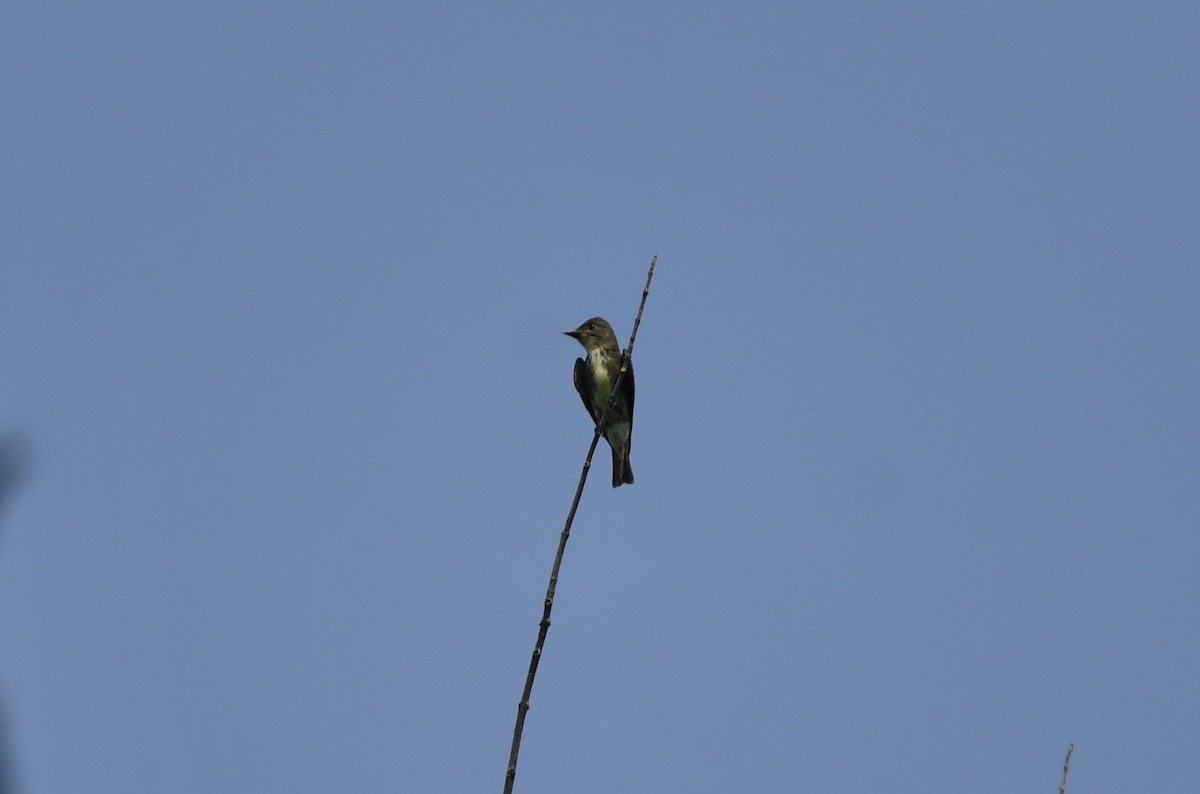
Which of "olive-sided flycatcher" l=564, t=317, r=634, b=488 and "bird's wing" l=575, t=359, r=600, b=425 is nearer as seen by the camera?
"olive-sided flycatcher" l=564, t=317, r=634, b=488

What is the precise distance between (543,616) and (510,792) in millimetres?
724

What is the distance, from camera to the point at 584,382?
45.6ft

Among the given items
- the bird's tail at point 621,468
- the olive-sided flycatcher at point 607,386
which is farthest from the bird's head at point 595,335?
the bird's tail at point 621,468

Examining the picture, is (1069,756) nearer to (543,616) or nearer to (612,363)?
(543,616)

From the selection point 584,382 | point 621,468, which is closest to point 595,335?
point 584,382

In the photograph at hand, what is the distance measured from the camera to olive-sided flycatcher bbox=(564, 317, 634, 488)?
13.5 meters

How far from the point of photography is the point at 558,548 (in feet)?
15.7

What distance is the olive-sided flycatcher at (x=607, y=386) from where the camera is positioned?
13.5m

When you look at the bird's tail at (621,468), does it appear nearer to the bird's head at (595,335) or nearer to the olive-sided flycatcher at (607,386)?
the olive-sided flycatcher at (607,386)

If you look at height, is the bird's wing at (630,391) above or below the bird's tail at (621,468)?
above

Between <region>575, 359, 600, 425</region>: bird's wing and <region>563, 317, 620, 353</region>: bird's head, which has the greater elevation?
<region>563, 317, 620, 353</region>: bird's head

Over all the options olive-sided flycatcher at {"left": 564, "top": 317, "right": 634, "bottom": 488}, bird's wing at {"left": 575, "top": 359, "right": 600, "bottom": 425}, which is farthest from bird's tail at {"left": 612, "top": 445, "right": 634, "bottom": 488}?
bird's wing at {"left": 575, "top": 359, "right": 600, "bottom": 425}

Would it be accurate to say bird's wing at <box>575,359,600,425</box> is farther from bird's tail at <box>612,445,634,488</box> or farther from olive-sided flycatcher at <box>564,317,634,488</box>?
bird's tail at <box>612,445,634,488</box>

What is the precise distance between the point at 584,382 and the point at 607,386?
0.42 meters
